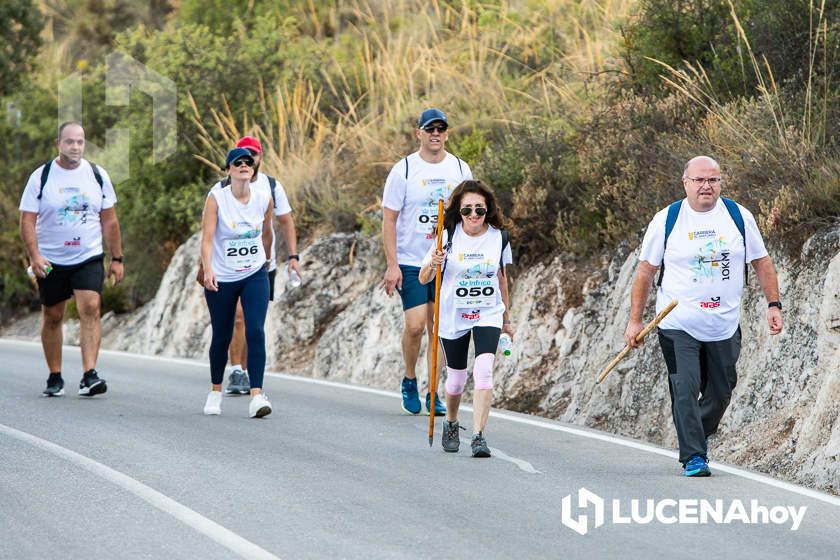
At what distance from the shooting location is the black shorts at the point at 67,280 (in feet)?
39.1

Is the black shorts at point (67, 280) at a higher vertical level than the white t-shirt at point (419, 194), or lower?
lower

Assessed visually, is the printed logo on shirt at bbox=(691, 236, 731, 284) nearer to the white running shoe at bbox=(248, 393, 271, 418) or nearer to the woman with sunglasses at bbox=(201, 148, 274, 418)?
the woman with sunglasses at bbox=(201, 148, 274, 418)

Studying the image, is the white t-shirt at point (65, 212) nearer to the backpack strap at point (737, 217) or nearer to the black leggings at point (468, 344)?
the black leggings at point (468, 344)

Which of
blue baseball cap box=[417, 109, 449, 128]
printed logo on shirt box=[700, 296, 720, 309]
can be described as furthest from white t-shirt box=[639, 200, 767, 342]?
blue baseball cap box=[417, 109, 449, 128]

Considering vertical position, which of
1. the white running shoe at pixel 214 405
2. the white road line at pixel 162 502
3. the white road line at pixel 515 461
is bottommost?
the white road line at pixel 162 502

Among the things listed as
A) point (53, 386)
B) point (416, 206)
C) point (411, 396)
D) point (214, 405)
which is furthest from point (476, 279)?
point (53, 386)

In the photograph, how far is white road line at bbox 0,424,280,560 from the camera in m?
6.63

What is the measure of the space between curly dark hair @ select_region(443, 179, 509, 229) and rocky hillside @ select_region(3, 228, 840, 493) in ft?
7.35

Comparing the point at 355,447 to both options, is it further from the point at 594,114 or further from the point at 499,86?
the point at 499,86

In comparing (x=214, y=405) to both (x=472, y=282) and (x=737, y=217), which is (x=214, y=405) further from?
(x=737, y=217)

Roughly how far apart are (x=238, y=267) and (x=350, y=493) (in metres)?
3.29

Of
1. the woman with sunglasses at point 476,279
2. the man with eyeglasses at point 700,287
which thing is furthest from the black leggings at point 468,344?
the man with eyeglasses at point 700,287

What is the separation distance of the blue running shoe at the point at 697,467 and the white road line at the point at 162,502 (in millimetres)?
2969

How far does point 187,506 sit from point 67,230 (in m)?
4.84
